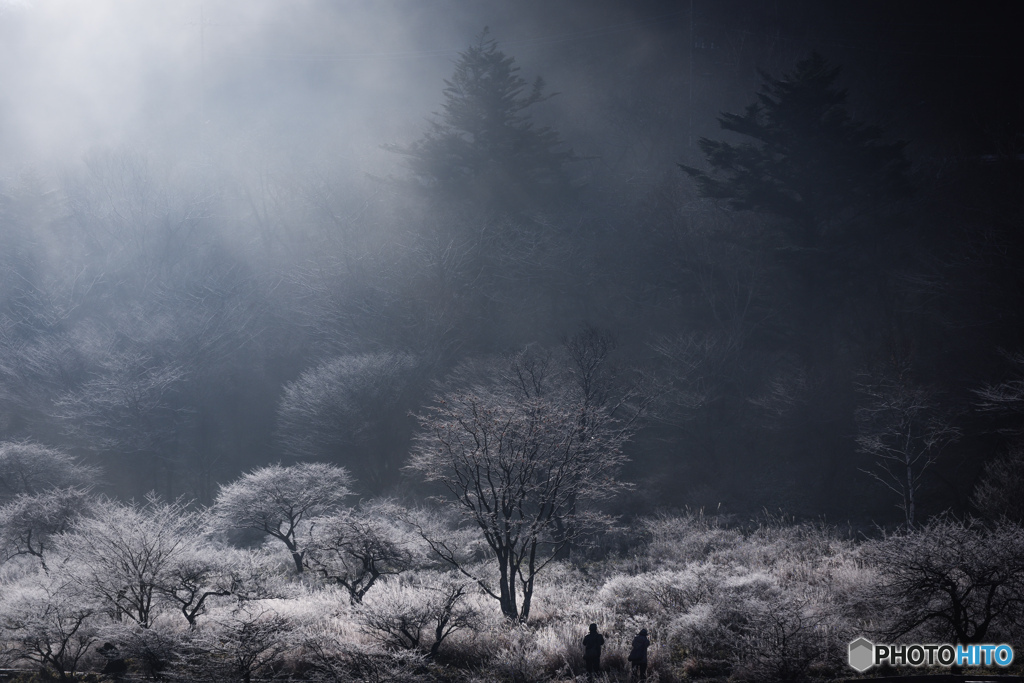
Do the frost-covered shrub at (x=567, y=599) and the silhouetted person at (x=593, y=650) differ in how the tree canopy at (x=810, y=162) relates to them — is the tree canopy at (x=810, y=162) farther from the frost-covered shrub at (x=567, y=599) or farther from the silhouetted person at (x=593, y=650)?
the silhouetted person at (x=593, y=650)

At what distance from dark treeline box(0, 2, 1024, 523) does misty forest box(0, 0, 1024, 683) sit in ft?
0.69

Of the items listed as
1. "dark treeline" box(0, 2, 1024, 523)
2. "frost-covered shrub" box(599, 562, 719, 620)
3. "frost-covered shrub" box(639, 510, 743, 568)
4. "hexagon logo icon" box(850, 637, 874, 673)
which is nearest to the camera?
"hexagon logo icon" box(850, 637, 874, 673)

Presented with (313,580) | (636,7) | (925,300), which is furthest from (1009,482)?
(636,7)

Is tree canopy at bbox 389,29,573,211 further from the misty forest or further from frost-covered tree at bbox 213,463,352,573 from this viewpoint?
frost-covered tree at bbox 213,463,352,573

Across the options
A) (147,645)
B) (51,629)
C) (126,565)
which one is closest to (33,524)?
(126,565)

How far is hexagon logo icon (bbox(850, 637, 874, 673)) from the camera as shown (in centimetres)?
952

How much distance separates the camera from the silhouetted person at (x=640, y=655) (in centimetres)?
996

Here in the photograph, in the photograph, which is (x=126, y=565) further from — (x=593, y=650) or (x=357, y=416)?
(x=357, y=416)

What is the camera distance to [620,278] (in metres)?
35.3

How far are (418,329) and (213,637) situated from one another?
80.2 feet

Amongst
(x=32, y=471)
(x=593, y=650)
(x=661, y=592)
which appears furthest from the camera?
(x=32, y=471)

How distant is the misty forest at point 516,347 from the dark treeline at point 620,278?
21 centimetres

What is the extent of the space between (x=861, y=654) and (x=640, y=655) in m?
3.16

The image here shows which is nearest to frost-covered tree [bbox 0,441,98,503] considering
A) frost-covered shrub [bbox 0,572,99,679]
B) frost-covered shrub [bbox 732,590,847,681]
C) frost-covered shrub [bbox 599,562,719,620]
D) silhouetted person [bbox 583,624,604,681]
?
frost-covered shrub [bbox 0,572,99,679]
